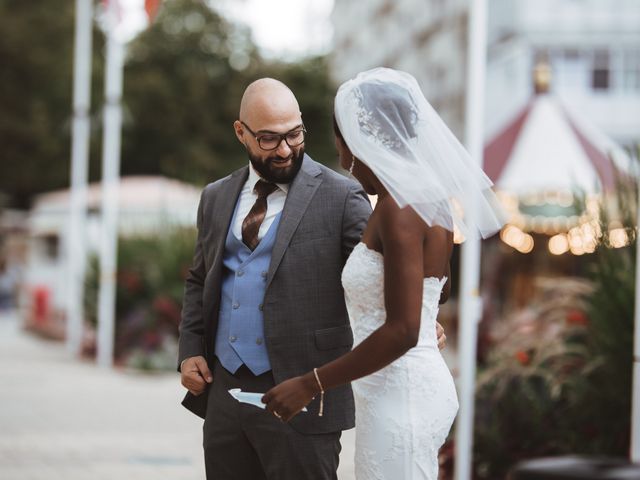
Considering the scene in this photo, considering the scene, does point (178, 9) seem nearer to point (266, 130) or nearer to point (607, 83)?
point (607, 83)

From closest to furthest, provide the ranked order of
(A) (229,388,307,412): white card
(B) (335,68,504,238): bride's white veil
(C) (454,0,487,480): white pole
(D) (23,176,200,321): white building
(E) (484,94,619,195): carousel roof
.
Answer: (B) (335,68,504,238): bride's white veil, (A) (229,388,307,412): white card, (C) (454,0,487,480): white pole, (E) (484,94,619,195): carousel roof, (D) (23,176,200,321): white building

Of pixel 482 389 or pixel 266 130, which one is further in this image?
pixel 482 389

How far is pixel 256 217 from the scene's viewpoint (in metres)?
3.72

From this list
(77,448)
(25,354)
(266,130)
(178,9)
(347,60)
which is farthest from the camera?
(347,60)

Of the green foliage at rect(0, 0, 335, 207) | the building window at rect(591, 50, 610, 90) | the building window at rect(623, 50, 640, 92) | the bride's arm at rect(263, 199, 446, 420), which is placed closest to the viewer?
the bride's arm at rect(263, 199, 446, 420)

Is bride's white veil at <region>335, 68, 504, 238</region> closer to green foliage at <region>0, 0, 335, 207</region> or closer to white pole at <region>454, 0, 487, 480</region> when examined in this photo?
white pole at <region>454, 0, 487, 480</region>

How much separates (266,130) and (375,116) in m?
0.51

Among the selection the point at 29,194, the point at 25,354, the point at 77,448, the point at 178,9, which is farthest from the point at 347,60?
the point at 77,448

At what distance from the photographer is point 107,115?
57.2 ft

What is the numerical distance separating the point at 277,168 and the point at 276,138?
4.5 inches

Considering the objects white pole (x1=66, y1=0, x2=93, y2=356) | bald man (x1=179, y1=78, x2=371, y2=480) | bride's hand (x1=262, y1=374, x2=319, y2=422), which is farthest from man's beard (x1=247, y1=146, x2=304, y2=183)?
white pole (x1=66, y1=0, x2=93, y2=356)

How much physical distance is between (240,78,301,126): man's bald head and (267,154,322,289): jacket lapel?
0.66 feet

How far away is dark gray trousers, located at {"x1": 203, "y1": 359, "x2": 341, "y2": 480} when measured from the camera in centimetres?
357

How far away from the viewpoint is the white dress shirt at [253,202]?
3.73 m
